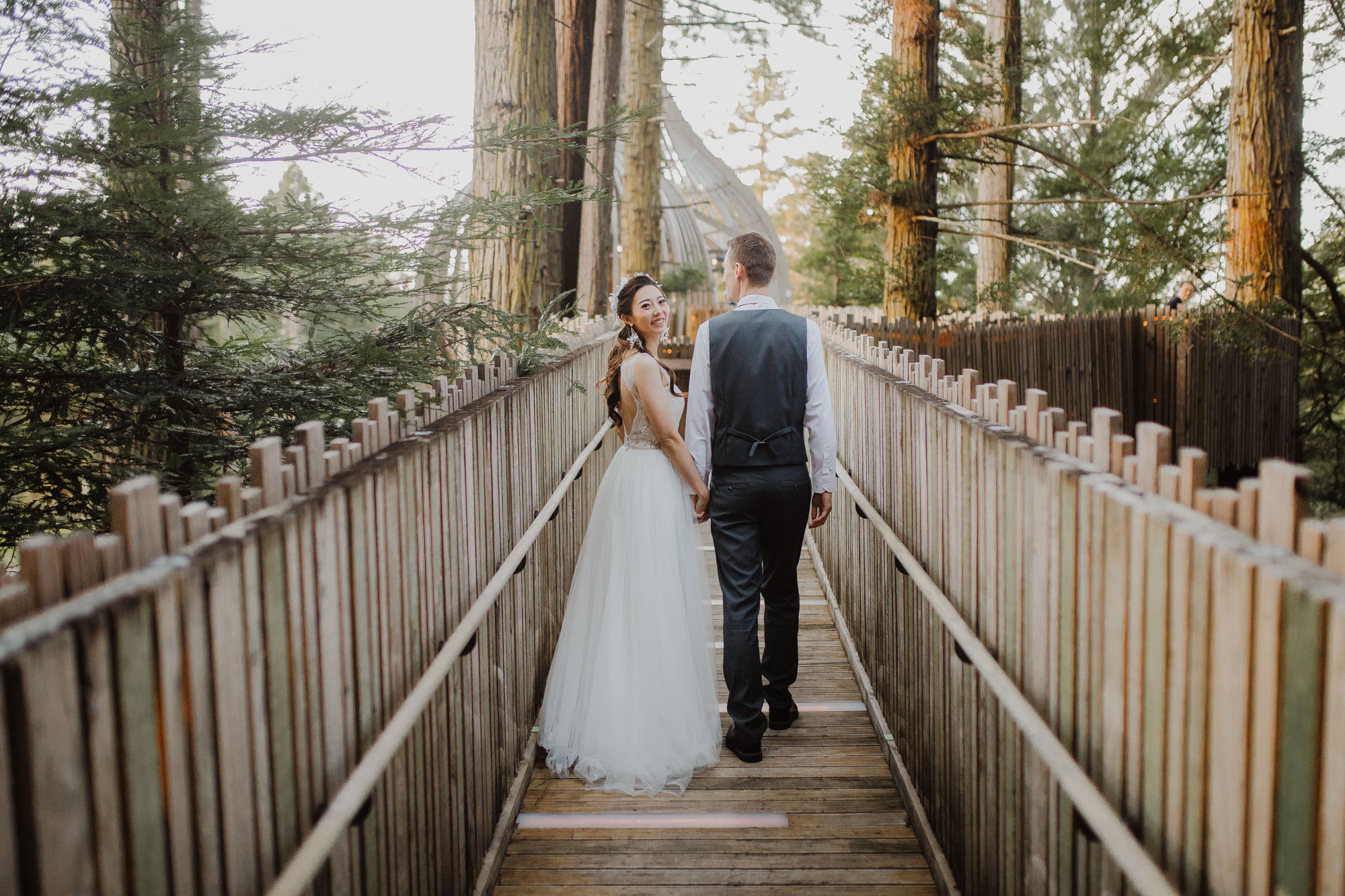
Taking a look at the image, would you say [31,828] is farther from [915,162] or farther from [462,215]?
[915,162]

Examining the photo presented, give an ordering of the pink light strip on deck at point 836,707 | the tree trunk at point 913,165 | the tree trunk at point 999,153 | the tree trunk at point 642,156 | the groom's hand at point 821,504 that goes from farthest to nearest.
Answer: the tree trunk at point 642,156
the tree trunk at point 999,153
the tree trunk at point 913,165
the pink light strip on deck at point 836,707
the groom's hand at point 821,504

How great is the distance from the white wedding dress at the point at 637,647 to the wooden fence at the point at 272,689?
24.0 inches

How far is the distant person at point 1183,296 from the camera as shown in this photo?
11895mm

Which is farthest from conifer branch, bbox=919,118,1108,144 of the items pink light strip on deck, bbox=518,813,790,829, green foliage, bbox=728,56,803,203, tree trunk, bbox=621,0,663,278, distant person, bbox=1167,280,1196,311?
green foliage, bbox=728,56,803,203

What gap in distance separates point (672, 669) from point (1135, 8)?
12.4m

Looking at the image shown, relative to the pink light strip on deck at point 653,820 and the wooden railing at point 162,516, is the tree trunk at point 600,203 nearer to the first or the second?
the pink light strip on deck at point 653,820

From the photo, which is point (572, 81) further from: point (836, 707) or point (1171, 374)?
point (836, 707)

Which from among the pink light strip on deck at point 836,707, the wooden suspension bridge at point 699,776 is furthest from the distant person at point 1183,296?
the wooden suspension bridge at point 699,776

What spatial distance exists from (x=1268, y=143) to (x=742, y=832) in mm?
10221

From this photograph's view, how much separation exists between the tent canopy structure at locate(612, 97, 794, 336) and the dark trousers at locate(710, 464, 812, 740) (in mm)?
18545

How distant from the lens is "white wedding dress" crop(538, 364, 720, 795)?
4098 millimetres

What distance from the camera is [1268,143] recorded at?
1058 centimetres

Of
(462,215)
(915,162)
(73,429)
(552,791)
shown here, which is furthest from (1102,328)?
(73,429)

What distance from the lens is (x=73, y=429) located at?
12.1 feet
